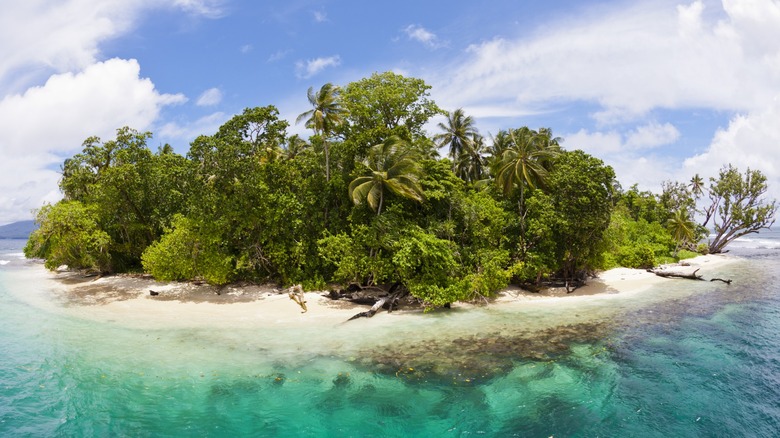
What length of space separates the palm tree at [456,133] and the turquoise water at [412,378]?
2866 centimetres

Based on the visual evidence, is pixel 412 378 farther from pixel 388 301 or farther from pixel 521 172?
pixel 521 172

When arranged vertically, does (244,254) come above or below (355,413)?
above

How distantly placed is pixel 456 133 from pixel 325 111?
20.8 metres

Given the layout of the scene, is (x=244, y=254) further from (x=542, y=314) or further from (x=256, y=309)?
(x=542, y=314)

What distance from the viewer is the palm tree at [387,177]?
25.4 m

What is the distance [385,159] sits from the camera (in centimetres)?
2622

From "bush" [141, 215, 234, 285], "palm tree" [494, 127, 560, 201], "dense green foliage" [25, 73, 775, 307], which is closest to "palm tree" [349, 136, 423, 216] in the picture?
"dense green foliage" [25, 73, 775, 307]

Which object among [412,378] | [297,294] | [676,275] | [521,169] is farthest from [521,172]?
[412,378]

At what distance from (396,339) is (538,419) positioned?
26.9 feet

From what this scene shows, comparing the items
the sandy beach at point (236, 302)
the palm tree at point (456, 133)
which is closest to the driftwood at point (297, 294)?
the sandy beach at point (236, 302)

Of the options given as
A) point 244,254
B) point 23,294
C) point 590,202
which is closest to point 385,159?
point 244,254

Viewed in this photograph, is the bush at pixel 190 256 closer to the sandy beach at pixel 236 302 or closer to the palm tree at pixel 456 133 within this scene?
the sandy beach at pixel 236 302

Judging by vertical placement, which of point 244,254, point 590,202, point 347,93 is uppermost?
point 347,93

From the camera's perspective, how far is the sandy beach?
2223 centimetres
